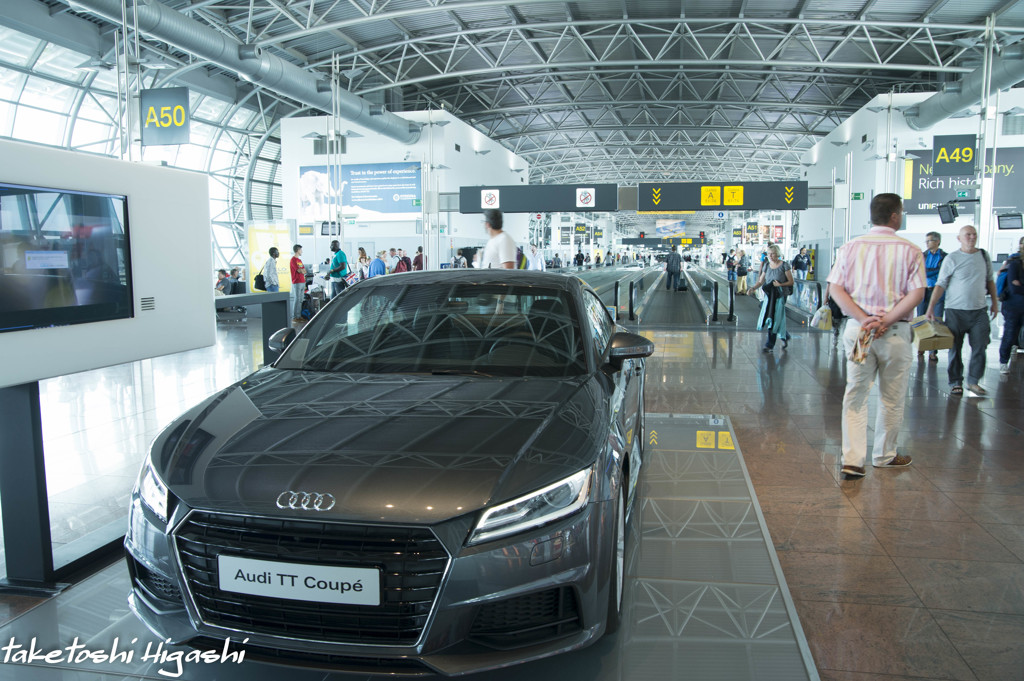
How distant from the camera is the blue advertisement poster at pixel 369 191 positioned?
26156 mm

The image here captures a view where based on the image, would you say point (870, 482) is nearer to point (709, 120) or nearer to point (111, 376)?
point (111, 376)

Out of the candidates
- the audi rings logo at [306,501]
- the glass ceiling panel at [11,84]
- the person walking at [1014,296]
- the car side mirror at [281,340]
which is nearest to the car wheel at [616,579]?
the audi rings logo at [306,501]

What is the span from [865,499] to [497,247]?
4.03 m

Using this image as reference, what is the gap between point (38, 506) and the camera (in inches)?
116

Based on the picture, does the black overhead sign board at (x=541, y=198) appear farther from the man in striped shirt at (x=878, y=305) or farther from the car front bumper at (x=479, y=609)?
the car front bumper at (x=479, y=609)

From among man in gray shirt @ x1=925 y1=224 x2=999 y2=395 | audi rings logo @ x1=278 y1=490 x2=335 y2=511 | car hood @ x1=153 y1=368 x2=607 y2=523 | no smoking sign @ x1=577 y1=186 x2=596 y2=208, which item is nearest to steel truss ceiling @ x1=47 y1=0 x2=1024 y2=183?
no smoking sign @ x1=577 y1=186 x2=596 y2=208

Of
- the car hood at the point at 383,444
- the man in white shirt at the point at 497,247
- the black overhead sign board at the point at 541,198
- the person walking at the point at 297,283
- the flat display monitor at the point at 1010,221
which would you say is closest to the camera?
the car hood at the point at 383,444

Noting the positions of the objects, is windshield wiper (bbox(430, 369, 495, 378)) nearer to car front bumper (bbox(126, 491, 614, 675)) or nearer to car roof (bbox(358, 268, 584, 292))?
car roof (bbox(358, 268, 584, 292))

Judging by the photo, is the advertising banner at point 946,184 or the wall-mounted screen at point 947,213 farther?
the advertising banner at point 946,184

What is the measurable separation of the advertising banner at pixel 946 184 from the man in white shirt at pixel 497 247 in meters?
19.9

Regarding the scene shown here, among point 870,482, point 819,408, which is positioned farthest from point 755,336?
point 870,482

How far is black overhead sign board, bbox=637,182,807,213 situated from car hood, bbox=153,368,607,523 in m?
19.2

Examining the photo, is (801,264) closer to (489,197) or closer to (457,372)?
(489,197)

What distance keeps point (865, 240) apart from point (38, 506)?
4620 millimetres
